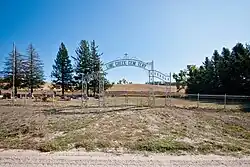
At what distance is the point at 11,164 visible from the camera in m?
5.99

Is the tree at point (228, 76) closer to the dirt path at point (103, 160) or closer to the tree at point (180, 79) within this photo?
the tree at point (180, 79)

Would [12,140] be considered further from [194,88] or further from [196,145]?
[194,88]

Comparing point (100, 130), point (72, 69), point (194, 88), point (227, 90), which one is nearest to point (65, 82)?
point (72, 69)

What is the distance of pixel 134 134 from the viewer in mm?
8922

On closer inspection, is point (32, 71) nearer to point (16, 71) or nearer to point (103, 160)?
point (16, 71)

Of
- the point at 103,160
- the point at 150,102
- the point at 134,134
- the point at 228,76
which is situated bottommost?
the point at 103,160

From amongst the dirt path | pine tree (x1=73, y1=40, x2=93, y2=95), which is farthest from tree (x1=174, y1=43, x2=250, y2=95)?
the dirt path

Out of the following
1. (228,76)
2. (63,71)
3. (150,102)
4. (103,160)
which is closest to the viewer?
(103,160)

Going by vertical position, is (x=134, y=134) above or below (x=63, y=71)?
below

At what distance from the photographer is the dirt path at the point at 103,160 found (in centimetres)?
608

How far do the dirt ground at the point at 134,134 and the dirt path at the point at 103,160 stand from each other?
0.46 metres

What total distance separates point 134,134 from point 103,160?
2670 millimetres

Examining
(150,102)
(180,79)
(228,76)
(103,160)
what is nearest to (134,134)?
(103,160)

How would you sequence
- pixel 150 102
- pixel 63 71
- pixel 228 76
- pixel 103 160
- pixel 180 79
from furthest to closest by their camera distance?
1. pixel 180 79
2. pixel 63 71
3. pixel 228 76
4. pixel 150 102
5. pixel 103 160
